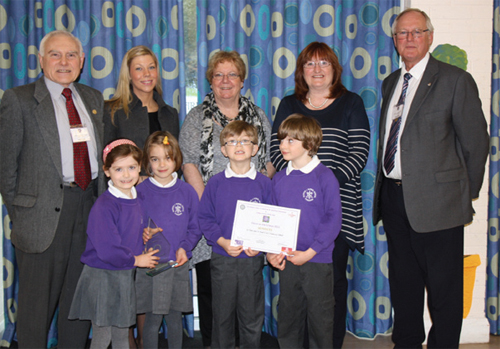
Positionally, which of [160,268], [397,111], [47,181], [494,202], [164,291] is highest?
[397,111]

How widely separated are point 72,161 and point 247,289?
1.51 meters

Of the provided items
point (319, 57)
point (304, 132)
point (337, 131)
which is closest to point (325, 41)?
point (319, 57)

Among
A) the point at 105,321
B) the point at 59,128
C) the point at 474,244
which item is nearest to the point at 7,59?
the point at 59,128

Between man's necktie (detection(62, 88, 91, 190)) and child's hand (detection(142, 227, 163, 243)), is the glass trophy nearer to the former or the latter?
child's hand (detection(142, 227, 163, 243))

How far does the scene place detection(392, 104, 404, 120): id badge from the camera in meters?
2.95

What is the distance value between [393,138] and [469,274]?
1543 millimetres

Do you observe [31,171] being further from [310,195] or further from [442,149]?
[442,149]

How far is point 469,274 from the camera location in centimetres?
351

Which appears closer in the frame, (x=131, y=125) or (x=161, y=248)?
(x=161, y=248)

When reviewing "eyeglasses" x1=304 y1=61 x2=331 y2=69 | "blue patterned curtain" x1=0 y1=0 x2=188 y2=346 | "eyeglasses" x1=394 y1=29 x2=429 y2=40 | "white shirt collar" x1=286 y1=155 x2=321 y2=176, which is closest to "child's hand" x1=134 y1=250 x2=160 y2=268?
"white shirt collar" x1=286 y1=155 x2=321 y2=176

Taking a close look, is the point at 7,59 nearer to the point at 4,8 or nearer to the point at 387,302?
the point at 4,8

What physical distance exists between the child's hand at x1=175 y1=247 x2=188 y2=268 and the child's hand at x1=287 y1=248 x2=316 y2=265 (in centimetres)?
71

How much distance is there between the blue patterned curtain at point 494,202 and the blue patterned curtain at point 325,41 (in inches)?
35.7

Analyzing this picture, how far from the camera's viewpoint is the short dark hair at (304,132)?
2.67 meters
